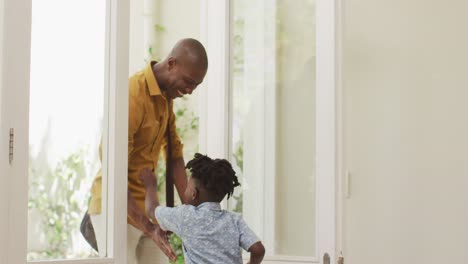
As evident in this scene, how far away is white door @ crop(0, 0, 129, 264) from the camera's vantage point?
86.0 inches

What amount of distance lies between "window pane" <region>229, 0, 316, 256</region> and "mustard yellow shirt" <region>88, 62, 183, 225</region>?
485 mm

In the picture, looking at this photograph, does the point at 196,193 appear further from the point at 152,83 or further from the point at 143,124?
the point at 152,83

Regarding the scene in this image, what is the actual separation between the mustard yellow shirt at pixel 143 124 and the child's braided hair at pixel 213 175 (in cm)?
33

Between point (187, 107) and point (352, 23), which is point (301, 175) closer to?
point (352, 23)

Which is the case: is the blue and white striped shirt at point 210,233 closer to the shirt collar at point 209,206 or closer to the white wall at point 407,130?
the shirt collar at point 209,206

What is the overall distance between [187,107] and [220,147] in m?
1.24

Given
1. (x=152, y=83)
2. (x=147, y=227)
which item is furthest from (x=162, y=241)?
(x=152, y=83)

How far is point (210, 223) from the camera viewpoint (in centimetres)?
251

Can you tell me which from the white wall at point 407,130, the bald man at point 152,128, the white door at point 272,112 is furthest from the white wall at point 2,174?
the white wall at point 407,130

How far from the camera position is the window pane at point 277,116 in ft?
10.2

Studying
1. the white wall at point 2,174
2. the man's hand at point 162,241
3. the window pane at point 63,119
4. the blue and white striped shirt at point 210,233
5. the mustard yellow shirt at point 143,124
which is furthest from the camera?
the mustard yellow shirt at point 143,124

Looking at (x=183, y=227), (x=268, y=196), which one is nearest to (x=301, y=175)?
(x=268, y=196)

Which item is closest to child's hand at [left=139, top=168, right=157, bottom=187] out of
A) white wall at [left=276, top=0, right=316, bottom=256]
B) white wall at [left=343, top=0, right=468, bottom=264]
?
white wall at [left=276, top=0, right=316, bottom=256]

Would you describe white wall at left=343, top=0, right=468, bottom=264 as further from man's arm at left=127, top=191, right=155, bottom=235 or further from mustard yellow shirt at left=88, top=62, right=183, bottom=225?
man's arm at left=127, top=191, right=155, bottom=235
